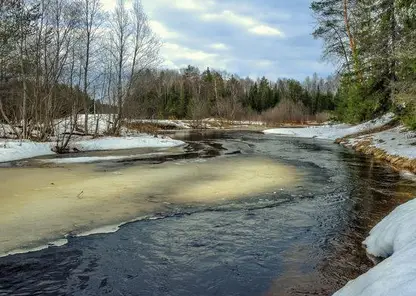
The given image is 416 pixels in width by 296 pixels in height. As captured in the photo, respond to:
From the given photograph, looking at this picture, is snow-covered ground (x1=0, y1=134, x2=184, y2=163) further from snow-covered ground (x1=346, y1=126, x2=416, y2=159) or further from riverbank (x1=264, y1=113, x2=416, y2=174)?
snow-covered ground (x1=346, y1=126, x2=416, y2=159)

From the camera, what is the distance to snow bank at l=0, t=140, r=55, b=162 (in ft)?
55.7

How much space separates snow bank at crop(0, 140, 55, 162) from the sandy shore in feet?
11.4

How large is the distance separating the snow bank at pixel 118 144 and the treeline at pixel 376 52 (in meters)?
13.6

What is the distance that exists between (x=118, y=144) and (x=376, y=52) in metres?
16.6

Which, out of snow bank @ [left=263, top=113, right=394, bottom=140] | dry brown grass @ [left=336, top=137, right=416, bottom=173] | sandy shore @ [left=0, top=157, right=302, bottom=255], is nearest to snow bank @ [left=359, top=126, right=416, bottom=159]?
dry brown grass @ [left=336, top=137, right=416, bottom=173]

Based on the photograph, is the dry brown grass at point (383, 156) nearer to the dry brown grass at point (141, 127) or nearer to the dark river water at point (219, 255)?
the dark river water at point (219, 255)

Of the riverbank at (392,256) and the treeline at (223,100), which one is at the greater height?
the treeline at (223,100)

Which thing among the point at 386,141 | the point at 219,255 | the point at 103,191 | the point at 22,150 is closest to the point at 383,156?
the point at 386,141

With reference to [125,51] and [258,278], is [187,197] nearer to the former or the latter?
[258,278]

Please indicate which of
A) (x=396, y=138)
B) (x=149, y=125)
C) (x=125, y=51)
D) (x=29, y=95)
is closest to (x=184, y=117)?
(x=149, y=125)

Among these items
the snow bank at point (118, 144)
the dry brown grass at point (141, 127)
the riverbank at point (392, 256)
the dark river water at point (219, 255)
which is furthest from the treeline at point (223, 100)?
the riverbank at point (392, 256)

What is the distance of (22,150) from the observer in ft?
59.6

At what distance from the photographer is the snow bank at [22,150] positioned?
55.7 feet

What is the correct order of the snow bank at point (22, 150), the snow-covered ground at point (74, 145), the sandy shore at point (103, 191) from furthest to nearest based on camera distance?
the snow-covered ground at point (74, 145)
the snow bank at point (22, 150)
the sandy shore at point (103, 191)
